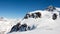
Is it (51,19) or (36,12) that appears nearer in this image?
(51,19)

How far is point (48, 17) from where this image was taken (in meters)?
48.1

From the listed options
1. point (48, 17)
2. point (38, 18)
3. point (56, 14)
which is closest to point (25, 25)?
point (38, 18)

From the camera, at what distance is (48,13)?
168ft

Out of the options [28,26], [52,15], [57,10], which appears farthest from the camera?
[57,10]

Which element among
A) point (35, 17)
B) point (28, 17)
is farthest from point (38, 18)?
point (28, 17)

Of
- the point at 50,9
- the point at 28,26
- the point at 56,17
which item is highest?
the point at 50,9

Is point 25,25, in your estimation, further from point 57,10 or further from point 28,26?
point 57,10

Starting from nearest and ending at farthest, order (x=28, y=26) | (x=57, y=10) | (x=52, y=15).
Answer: (x=28, y=26)
(x=52, y=15)
(x=57, y=10)

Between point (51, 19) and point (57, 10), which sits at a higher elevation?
point (57, 10)

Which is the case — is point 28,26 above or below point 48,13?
below

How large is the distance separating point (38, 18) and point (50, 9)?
8594 mm

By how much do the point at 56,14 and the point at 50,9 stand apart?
691 centimetres

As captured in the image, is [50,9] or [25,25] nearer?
[25,25]

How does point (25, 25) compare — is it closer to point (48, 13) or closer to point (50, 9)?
point (48, 13)
